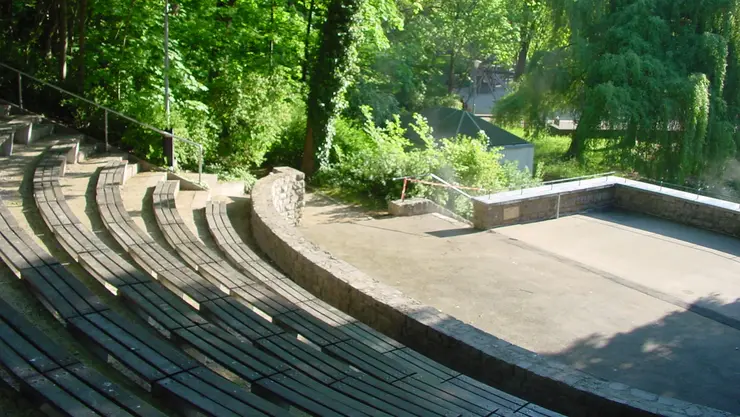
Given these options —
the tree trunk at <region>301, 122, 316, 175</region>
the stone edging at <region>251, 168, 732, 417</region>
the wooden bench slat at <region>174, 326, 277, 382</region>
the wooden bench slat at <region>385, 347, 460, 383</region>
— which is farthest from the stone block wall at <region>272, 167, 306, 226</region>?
the wooden bench slat at <region>174, 326, 277, 382</region>

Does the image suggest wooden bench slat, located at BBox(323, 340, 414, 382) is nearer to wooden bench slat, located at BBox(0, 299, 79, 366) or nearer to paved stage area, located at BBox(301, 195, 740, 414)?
wooden bench slat, located at BBox(0, 299, 79, 366)

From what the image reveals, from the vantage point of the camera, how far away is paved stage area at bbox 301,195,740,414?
8.23 metres

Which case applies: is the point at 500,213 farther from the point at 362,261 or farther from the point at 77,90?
the point at 77,90

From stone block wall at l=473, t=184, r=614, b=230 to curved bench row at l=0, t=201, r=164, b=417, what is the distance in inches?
387

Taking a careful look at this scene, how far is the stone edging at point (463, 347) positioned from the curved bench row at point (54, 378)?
3.33 m

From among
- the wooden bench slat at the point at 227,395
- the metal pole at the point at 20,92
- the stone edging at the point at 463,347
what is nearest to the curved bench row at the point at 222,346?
the wooden bench slat at the point at 227,395

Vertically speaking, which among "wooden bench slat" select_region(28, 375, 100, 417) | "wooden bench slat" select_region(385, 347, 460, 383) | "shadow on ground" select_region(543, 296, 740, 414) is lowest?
"shadow on ground" select_region(543, 296, 740, 414)

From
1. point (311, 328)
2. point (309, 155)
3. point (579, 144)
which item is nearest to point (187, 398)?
point (311, 328)

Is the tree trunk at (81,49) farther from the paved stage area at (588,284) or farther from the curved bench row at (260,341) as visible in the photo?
the curved bench row at (260,341)

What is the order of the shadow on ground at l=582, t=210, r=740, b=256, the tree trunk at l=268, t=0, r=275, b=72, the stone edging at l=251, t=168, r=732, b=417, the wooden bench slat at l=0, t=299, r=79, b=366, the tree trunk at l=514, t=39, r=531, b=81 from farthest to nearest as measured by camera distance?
the tree trunk at l=514, t=39, r=531, b=81 < the tree trunk at l=268, t=0, r=275, b=72 < the shadow on ground at l=582, t=210, r=740, b=256 < the stone edging at l=251, t=168, r=732, b=417 < the wooden bench slat at l=0, t=299, r=79, b=366

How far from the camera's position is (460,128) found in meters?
24.3

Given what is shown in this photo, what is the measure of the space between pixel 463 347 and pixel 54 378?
3.65 metres

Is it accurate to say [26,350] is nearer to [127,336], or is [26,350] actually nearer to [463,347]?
[127,336]

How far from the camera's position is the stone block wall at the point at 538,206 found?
13719mm
